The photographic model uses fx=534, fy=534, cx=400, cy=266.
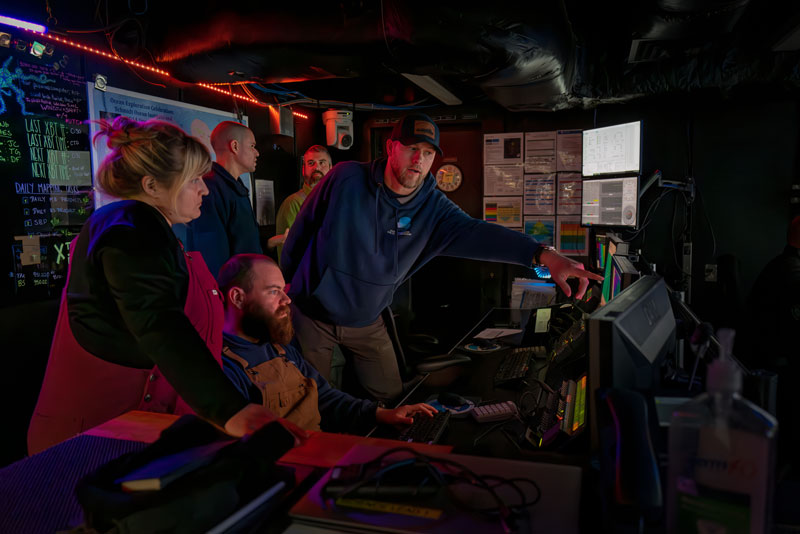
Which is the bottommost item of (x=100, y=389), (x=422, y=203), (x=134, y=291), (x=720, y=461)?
(x=100, y=389)

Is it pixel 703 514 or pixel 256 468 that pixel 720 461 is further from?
pixel 256 468

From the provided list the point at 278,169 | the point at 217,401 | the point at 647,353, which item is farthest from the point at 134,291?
the point at 278,169

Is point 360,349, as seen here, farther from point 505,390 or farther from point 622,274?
point 622,274

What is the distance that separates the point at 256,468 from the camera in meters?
0.71

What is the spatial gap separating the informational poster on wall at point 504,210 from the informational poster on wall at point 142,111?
2.62m

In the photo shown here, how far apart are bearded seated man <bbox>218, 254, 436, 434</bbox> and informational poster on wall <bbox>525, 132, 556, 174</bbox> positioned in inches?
158

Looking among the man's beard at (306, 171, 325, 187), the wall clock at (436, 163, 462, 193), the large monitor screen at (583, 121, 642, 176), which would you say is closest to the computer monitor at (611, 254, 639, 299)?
the large monitor screen at (583, 121, 642, 176)

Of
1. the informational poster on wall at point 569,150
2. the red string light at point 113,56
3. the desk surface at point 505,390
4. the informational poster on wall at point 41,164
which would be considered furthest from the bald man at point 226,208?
the informational poster on wall at point 569,150

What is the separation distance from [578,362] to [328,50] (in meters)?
1.95

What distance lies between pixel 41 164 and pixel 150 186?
1.82 meters

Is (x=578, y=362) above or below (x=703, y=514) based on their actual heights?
below

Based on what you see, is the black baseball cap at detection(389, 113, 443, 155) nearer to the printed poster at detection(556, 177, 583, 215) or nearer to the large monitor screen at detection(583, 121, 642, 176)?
the large monitor screen at detection(583, 121, 642, 176)

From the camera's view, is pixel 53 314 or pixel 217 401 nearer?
pixel 217 401

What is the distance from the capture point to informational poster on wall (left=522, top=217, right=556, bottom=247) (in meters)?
5.41
